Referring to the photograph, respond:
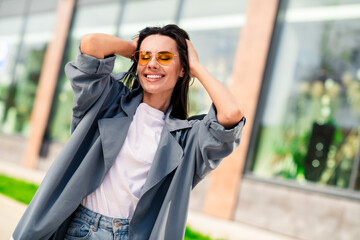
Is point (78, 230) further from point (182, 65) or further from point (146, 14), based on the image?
point (146, 14)

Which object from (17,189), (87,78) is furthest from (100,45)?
(17,189)

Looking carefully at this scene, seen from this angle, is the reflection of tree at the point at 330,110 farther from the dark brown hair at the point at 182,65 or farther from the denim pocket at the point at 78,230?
the denim pocket at the point at 78,230

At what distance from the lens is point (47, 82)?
10.7 m

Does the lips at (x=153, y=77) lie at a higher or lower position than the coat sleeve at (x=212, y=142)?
higher

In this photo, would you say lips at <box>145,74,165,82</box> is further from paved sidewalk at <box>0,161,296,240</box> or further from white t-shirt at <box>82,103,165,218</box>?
paved sidewalk at <box>0,161,296,240</box>

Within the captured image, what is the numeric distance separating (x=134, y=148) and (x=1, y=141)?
11.0m

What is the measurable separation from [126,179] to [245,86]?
5800 millimetres

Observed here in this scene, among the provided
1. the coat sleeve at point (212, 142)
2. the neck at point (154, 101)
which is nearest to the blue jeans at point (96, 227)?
the coat sleeve at point (212, 142)

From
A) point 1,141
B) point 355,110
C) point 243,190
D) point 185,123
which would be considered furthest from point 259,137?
point 1,141

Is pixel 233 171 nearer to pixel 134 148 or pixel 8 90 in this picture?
pixel 134 148

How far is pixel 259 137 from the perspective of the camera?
7324mm

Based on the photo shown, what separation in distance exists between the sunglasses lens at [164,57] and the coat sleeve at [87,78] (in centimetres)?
25

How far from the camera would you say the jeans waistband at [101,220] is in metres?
1.65

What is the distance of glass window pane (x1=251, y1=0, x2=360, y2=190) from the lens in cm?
658
